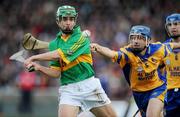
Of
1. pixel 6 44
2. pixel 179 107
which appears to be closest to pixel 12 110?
pixel 6 44

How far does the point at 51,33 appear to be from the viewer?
2312 cm

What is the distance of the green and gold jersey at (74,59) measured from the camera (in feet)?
36.6

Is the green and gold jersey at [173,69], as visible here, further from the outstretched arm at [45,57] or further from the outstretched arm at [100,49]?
the outstretched arm at [45,57]

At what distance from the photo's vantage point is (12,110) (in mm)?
21406

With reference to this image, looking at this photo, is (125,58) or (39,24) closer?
(125,58)

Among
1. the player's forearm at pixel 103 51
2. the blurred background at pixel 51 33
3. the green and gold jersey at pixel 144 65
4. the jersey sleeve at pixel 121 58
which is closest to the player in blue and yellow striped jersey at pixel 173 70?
the green and gold jersey at pixel 144 65

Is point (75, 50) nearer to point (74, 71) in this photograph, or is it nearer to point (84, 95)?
point (74, 71)

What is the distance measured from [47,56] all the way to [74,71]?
54 centimetres

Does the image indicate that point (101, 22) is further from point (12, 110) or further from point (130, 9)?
point (12, 110)

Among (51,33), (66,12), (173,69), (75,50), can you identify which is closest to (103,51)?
(75,50)

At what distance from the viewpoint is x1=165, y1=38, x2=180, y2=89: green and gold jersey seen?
1220 centimetres

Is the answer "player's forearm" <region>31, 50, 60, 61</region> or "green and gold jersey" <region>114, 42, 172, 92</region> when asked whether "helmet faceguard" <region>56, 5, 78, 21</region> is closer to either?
"player's forearm" <region>31, 50, 60, 61</region>

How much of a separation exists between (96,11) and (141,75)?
12.5m

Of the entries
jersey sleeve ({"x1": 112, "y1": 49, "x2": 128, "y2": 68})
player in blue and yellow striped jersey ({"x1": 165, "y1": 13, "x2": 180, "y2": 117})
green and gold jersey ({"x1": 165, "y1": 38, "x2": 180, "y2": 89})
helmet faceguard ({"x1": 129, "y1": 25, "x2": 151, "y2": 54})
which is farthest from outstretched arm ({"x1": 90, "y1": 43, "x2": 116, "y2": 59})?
green and gold jersey ({"x1": 165, "y1": 38, "x2": 180, "y2": 89})
